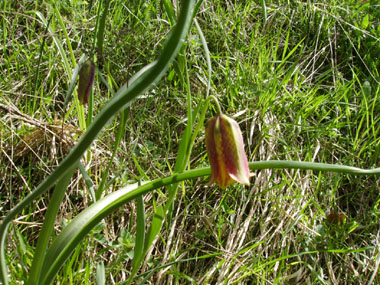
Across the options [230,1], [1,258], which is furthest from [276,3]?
[1,258]

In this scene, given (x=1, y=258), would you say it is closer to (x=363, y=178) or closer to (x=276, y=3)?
(x=363, y=178)

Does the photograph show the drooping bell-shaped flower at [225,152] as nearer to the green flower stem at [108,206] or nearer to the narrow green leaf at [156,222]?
the green flower stem at [108,206]

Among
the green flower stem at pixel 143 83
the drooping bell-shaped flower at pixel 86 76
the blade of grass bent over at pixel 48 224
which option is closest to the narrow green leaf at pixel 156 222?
the blade of grass bent over at pixel 48 224

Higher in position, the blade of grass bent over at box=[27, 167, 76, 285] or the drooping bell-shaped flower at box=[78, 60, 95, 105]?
the drooping bell-shaped flower at box=[78, 60, 95, 105]

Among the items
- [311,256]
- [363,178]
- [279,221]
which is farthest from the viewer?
[363,178]

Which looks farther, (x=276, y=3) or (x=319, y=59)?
(x=276, y=3)

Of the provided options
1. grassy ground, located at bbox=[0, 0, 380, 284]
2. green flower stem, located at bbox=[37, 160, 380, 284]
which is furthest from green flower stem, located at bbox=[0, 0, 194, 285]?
grassy ground, located at bbox=[0, 0, 380, 284]

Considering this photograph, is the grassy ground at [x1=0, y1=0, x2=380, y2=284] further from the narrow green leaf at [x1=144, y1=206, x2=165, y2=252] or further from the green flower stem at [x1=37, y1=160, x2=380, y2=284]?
the green flower stem at [x1=37, y1=160, x2=380, y2=284]
